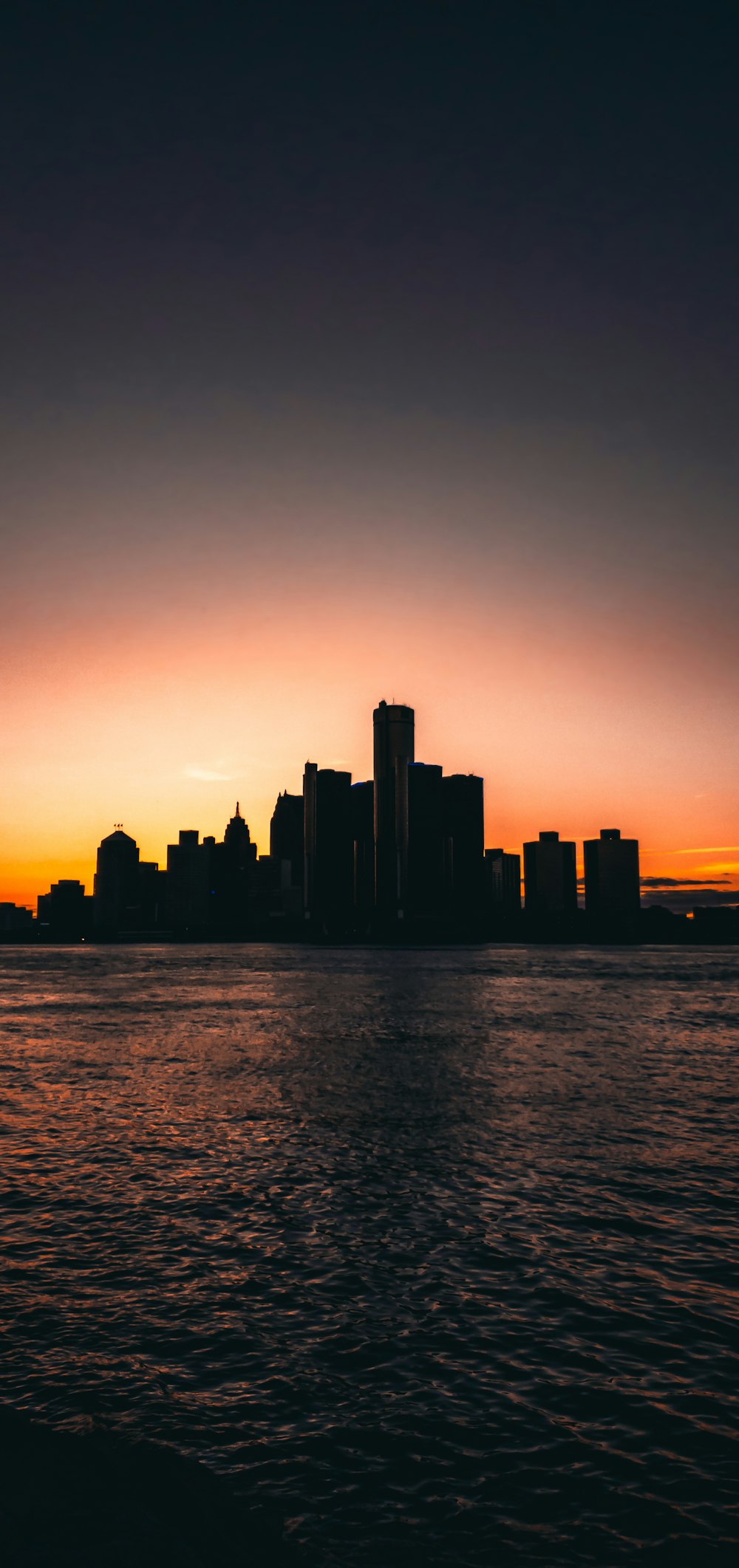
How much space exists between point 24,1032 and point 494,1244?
72.0 m

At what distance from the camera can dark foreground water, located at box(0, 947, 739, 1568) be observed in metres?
13.3

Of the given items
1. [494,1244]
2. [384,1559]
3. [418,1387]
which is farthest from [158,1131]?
[384,1559]

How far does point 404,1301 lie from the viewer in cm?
2052

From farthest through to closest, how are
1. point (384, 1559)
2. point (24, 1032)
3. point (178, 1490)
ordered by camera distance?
point (24, 1032) → point (178, 1490) → point (384, 1559)

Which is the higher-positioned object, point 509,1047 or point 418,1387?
point 418,1387

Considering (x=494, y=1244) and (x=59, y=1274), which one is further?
(x=494, y=1244)

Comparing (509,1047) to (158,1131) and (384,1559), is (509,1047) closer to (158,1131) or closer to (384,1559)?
(158,1131)

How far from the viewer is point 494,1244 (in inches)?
954

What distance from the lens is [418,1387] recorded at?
1641 cm

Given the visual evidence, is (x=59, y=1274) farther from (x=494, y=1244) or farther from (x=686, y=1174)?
(x=686, y=1174)

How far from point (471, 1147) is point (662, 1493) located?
2317 centimetres

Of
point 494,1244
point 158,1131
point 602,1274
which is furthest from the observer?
point 158,1131

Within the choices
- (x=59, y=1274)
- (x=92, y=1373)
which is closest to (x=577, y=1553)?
(x=92, y=1373)

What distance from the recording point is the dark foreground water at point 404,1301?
13258 millimetres
